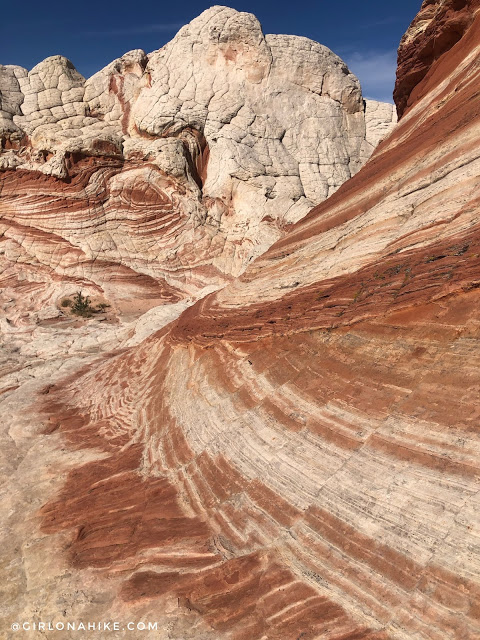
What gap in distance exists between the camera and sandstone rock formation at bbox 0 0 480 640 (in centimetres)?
341

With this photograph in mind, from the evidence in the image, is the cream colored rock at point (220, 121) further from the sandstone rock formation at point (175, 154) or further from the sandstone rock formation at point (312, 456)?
the sandstone rock formation at point (312, 456)

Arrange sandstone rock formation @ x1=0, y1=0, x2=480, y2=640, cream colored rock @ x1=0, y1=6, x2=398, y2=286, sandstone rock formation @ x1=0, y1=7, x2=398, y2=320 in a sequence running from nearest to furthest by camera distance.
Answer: sandstone rock formation @ x1=0, y1=0, x2=480, y2=640 < sandstone rock formation @ x1=0, y1=7, x2=398, y2=320 < cream colored rock @ x1=0, y1=6, x2=398, y2=286

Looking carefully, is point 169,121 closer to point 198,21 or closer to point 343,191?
point 198,21

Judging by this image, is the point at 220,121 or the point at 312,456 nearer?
the point at 312,456

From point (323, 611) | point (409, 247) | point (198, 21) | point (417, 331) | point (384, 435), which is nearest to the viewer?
point (323, 611)

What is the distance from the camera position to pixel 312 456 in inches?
183

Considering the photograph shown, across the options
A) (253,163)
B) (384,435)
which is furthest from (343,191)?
(253,163)

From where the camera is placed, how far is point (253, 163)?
24.4m

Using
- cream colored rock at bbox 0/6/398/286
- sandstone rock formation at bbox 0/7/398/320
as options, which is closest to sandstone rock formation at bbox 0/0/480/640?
sandstone rock formation at bbox 0/7/398/320

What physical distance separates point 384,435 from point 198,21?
31.5m

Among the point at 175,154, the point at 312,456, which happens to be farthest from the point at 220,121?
the point at 312,456

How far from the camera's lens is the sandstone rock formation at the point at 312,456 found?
341 centimetres

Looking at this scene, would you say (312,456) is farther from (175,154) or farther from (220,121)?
(220,121)

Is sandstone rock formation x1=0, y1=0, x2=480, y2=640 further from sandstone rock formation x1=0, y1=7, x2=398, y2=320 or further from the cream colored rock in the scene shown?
the cream colored rock
